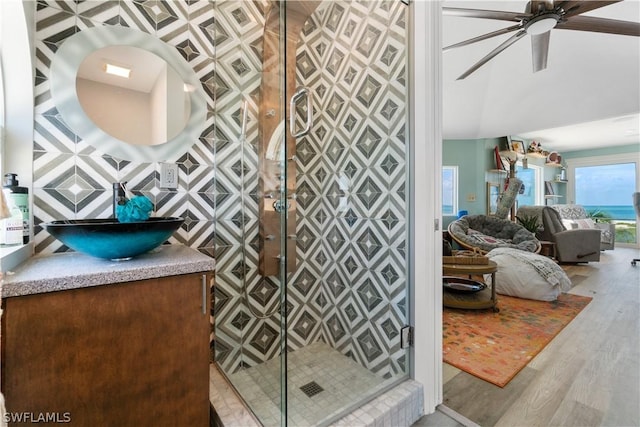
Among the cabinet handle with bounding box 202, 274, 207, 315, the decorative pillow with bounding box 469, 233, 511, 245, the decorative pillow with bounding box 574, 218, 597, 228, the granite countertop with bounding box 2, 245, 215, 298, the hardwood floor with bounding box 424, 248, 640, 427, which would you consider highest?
the granite countertop with bounding box 2, 245, 215, 298

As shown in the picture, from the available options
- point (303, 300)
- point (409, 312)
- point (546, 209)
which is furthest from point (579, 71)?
point (303, 300)

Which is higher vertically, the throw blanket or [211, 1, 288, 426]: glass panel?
[211, 1, 288, 426]: glass panel

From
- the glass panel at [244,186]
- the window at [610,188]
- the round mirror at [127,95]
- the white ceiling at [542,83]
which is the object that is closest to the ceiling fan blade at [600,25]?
the white ceiling at [542,83]

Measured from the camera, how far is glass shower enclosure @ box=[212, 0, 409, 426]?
55.8 inches

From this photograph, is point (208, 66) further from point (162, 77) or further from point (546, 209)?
point (546, 209)

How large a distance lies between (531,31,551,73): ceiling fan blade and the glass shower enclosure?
159 cm

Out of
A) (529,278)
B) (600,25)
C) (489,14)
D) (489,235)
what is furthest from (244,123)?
(489,235)

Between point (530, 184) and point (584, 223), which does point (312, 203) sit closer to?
point (584, 223)

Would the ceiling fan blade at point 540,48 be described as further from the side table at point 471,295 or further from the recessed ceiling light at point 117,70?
the recessed ceiling light at point 117,70

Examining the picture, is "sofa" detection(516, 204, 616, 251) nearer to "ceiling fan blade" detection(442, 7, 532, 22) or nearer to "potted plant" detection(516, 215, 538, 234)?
"potted plant" detection(516, 215, 538, 234)

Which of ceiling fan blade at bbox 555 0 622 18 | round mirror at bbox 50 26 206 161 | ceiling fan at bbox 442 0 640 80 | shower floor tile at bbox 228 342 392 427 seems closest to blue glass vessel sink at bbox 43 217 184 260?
round mirror at bbox 50 26 206 161

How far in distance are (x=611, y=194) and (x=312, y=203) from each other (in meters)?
8.67

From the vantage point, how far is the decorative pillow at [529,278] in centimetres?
282

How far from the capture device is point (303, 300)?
1899 mm
